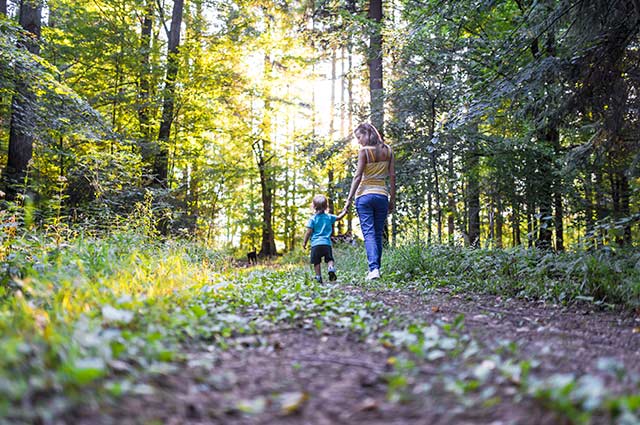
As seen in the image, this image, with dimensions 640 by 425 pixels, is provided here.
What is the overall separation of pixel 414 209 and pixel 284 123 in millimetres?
10108

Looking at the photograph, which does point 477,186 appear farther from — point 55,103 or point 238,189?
point 238,189

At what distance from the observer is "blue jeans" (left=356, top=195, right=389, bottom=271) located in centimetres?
652

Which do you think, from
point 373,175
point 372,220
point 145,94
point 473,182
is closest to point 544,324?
point 372,220

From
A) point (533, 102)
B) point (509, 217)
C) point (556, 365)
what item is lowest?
point (556, 365)

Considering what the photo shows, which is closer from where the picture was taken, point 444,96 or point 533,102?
point 533,102

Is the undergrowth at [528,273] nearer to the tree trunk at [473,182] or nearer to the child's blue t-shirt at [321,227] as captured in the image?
the child's blue t-shirt at [321,227]

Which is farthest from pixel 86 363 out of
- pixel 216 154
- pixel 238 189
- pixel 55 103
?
pixel 238 189

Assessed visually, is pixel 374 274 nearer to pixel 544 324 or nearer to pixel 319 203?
pixel 319 203

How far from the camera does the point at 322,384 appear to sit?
2.17m

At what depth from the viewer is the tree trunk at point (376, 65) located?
40.2 feet

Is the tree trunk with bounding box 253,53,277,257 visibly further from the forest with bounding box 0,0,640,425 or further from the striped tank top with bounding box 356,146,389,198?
the striped tank top with bounding box 356,146,389,198

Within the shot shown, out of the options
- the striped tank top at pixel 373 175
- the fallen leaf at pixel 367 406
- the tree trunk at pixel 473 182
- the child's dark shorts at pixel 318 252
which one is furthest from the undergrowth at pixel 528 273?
the tree trunk at pixel 473 182

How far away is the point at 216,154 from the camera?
1962 centimetres

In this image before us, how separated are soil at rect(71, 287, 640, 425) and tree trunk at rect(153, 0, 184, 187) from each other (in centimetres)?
1224
